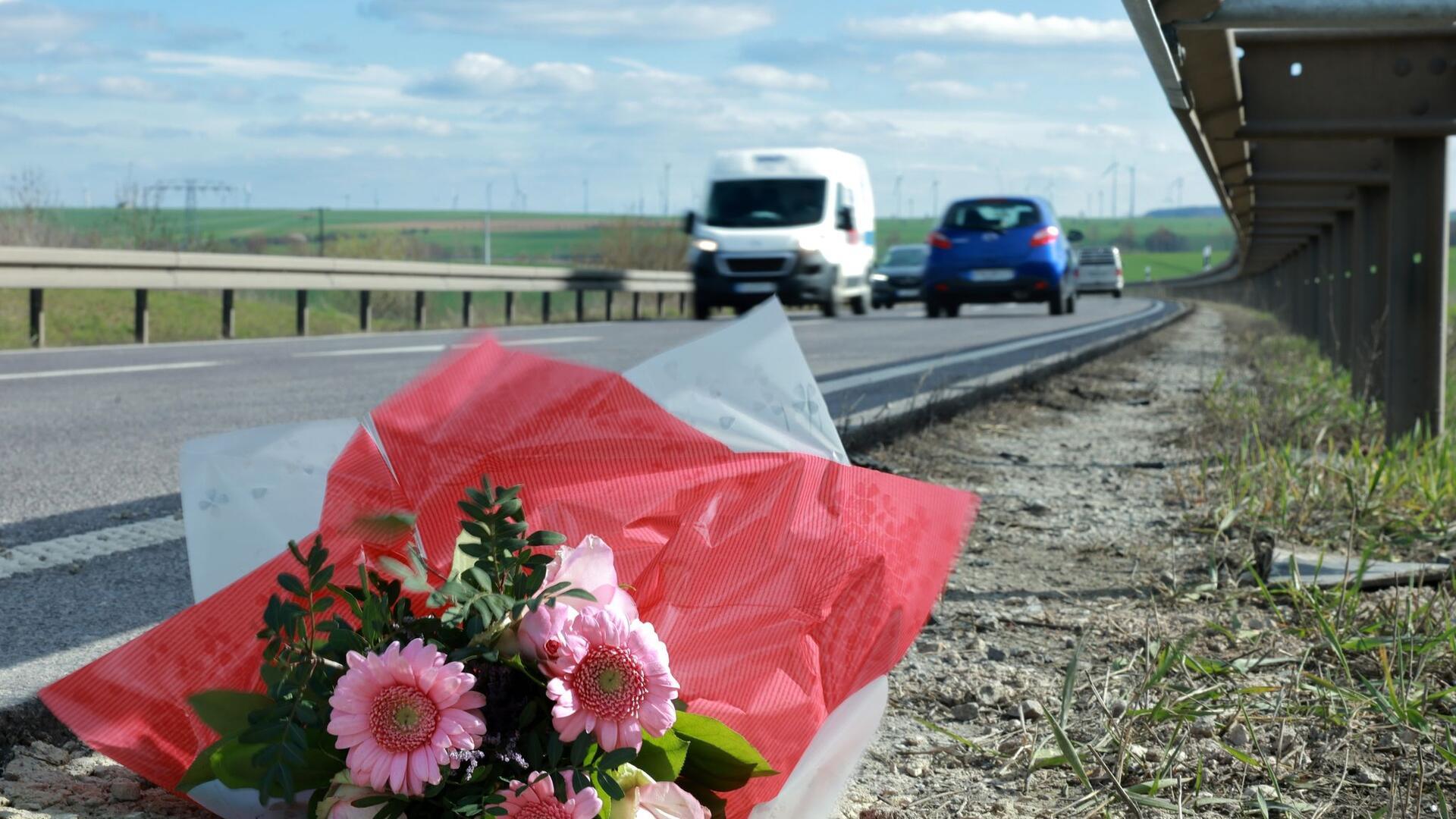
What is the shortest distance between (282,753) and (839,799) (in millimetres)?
813

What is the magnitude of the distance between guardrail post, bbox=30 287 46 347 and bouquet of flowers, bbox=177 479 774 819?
10.5 metres

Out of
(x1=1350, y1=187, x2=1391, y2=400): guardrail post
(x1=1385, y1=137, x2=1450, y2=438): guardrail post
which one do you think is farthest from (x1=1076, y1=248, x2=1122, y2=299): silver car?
(x1=1385, y1=137, x2=1450, y2=438): guardrail post

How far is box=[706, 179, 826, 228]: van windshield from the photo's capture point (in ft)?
65.5

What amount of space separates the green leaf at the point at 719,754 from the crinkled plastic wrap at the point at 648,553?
0.11 feet

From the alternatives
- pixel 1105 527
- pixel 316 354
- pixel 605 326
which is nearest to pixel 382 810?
pixel 1105 527

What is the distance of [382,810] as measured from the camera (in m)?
1.64

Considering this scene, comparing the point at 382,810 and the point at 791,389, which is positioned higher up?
the point at 791,389

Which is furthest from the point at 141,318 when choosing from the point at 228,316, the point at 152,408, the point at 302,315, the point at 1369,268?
the point at 1369,268

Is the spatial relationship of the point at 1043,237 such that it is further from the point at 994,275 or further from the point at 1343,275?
the point at 1343,275

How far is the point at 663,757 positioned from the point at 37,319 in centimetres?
1089

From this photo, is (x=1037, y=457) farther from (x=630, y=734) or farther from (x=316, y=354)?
(x=316, y=354)

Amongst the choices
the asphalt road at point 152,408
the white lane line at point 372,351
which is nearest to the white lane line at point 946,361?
the asphalt road at point 152,408

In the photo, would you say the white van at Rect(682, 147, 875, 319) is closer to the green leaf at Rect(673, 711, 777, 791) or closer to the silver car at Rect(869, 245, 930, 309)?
the silver car at Rect(869, 245, 930, 309)

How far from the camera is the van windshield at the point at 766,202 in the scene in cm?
1997
